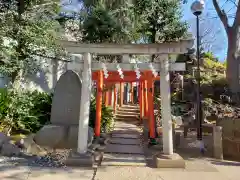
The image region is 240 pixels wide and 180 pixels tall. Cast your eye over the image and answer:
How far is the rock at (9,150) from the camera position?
5.78 m

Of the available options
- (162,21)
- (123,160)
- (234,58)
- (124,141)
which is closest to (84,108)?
(123,160)

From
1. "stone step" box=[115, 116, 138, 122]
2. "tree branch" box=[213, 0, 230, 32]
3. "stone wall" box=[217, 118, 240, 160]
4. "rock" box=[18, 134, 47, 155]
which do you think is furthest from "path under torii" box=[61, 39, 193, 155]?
"tree branch" box=[213, 0, 230, 32]

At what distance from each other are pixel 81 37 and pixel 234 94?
8816 millimetres

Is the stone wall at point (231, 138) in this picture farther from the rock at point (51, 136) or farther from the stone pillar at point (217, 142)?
the rock at point (51, 136)

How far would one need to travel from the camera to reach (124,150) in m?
6.68

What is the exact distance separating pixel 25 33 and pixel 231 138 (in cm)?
748

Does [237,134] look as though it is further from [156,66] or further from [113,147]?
[113,147]

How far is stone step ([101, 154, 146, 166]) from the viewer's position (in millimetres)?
5247

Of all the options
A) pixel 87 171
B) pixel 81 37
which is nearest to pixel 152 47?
pixel 87 171

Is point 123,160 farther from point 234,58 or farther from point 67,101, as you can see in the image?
point 234,58

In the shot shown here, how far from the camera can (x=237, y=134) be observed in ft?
19.9

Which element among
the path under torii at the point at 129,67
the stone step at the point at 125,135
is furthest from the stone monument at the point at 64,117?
the stone step at the point at 125,135

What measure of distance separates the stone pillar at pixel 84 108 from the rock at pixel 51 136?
1.76 meters

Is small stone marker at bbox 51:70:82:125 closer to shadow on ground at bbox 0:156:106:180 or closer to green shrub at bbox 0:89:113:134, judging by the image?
green shrub at bbox 0:89:113:134
